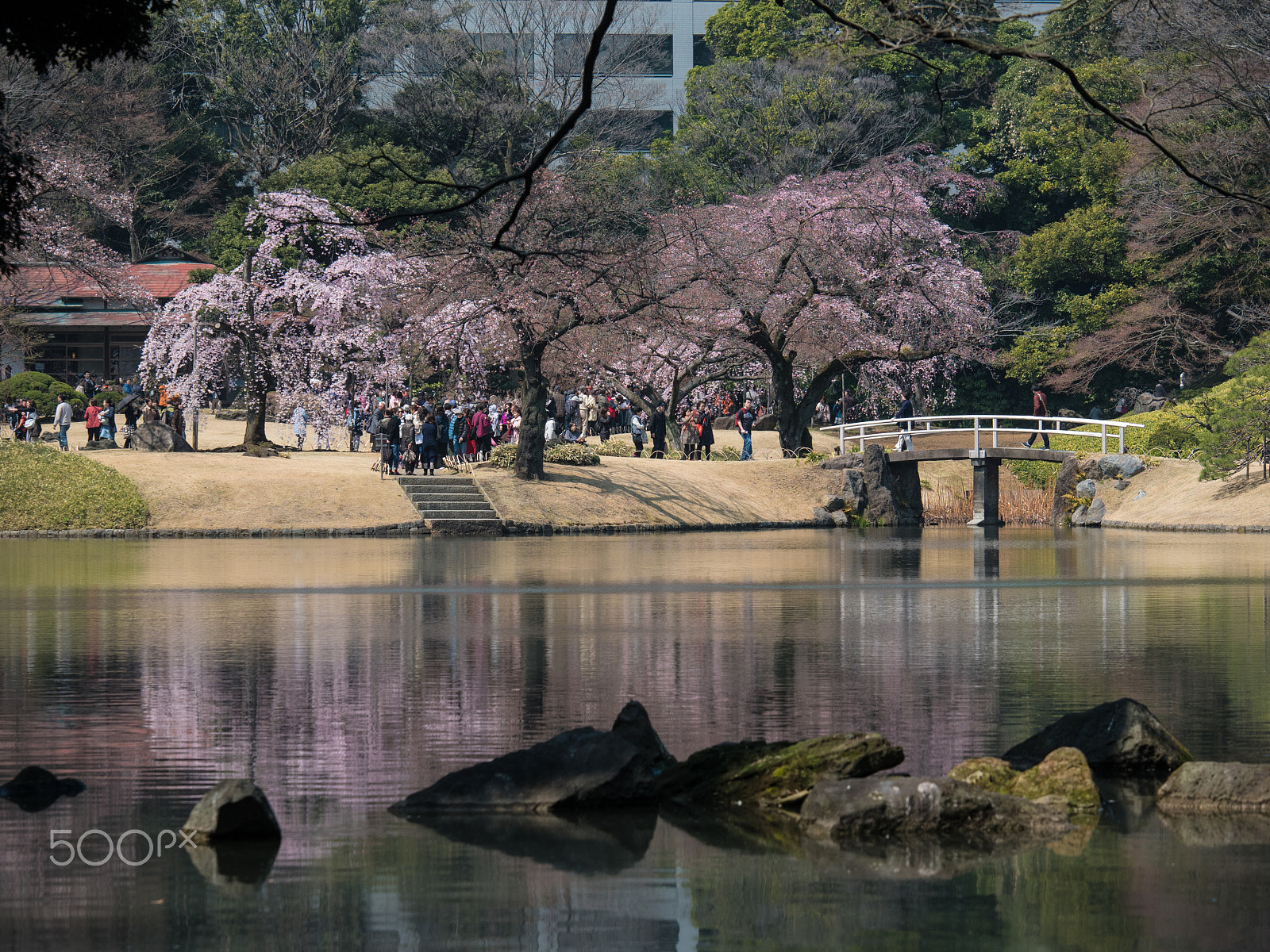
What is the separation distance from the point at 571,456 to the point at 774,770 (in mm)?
36595

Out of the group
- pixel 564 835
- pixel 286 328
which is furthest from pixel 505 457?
pixel 564 835

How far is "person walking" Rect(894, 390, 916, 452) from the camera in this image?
51.0m

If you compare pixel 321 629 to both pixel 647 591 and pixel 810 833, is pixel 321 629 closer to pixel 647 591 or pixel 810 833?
pixel 647 591

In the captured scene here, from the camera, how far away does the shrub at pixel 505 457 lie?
45469mm

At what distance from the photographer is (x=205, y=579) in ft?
83.0

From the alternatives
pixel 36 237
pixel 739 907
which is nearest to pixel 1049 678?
pixel 739 907

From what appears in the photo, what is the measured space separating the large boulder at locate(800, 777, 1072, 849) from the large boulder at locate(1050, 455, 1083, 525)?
41.3 m

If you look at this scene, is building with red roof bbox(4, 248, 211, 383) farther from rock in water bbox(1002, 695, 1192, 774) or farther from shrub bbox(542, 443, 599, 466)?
rock in water bbox(1002, 695, 1192, 774)

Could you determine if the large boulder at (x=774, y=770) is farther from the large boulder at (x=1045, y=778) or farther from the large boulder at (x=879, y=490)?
the large boulder at (x=879, y=490)

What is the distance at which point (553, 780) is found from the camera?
9.74 m

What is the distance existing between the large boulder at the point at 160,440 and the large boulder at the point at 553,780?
126 ft

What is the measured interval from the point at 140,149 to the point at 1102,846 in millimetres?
65359

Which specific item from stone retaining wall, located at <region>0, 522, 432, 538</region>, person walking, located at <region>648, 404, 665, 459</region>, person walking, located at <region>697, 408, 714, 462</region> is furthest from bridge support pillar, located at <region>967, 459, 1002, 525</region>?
stone retaining wall, located at <region>0, 522, 432, 538</region>

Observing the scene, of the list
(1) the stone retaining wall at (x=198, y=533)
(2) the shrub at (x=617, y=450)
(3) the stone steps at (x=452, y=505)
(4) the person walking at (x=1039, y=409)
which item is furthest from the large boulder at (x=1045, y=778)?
(2) the shrub at (x=617, y=450)
